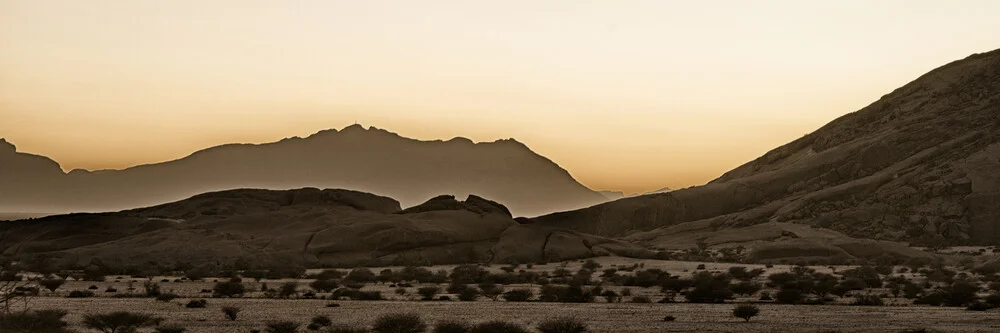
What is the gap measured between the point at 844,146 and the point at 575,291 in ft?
289

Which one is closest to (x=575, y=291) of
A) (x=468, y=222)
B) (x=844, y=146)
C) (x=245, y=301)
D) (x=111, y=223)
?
(x=245, y=301)

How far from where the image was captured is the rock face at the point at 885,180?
92.4 meters

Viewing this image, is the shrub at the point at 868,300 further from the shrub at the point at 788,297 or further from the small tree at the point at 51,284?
the small tree at the point at 51,284

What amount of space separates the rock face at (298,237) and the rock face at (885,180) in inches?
1095

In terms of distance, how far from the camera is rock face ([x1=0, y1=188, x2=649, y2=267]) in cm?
7131

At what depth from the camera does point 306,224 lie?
81.4 metres

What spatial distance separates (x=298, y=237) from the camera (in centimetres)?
7575

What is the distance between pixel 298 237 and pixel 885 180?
61.9m

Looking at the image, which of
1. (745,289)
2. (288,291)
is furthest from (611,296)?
(288,291)

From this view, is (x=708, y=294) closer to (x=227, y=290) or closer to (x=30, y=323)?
(x=227, y=290)

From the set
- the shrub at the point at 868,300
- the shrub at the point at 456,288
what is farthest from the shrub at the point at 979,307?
the shrub at the point at 456,288

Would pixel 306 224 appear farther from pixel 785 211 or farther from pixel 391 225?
pixel 785 211

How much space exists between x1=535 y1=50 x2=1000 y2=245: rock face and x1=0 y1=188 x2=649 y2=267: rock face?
1095 inches

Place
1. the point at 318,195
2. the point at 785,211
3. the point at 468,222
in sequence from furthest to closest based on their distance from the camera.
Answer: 1. the point at 785,211
2. the point at 318,195
3. the point at 468,222
